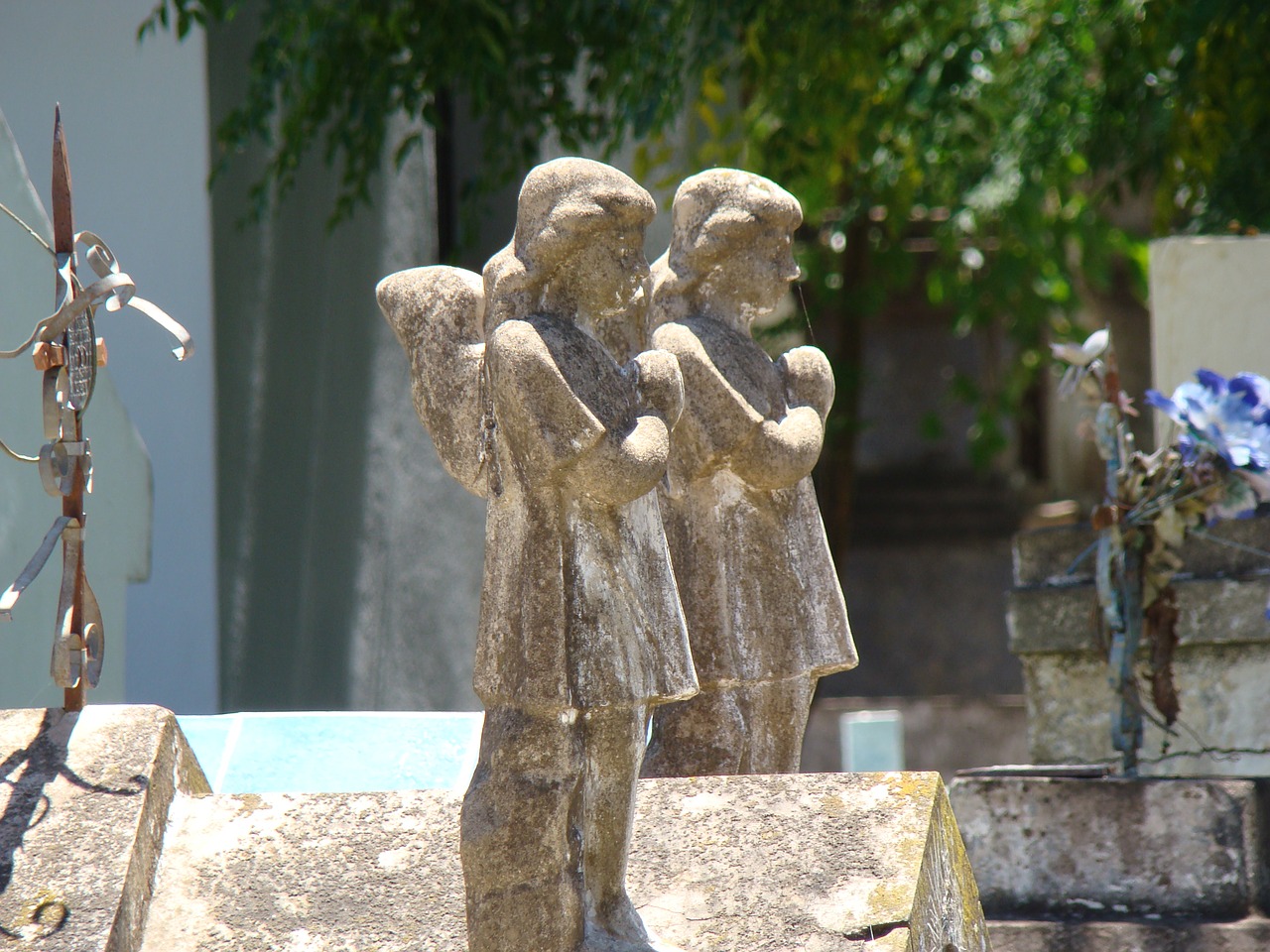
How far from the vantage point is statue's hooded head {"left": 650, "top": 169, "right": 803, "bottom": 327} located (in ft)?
13.6

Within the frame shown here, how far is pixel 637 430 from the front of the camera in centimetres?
319

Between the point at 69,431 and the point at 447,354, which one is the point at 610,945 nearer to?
the point at 447,354

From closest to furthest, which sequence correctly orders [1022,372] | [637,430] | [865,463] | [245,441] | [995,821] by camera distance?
[637,430]
[995,821]
[245,441]
[1022,372]
[865,463]

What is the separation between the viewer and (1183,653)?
17.1ft

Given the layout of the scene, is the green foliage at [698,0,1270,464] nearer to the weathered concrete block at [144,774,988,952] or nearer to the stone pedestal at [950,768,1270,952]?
the stone pedestal at [950,768,1270,952]

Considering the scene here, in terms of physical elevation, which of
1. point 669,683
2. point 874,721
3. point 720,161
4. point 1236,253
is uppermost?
point 720,161

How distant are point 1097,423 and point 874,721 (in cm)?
386

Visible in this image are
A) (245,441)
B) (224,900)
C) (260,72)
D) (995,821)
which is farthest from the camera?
(245,441)

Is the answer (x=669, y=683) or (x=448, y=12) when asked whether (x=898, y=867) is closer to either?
(x=669, y=683)

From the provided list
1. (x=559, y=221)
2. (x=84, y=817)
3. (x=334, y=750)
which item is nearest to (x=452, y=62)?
(x=334, y=750)

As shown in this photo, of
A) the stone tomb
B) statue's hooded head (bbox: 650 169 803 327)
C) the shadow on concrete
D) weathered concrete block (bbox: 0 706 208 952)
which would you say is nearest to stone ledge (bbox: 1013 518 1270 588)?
statue's hooded head (bbox: 650 169 803 327)

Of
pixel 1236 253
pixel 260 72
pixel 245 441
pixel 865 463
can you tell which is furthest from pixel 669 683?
pixel 865 463

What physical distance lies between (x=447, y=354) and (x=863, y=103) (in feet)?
18.6

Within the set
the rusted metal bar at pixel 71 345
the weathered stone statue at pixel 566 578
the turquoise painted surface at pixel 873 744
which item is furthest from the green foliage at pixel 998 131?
the weathered stone statue at pixel 566 578
